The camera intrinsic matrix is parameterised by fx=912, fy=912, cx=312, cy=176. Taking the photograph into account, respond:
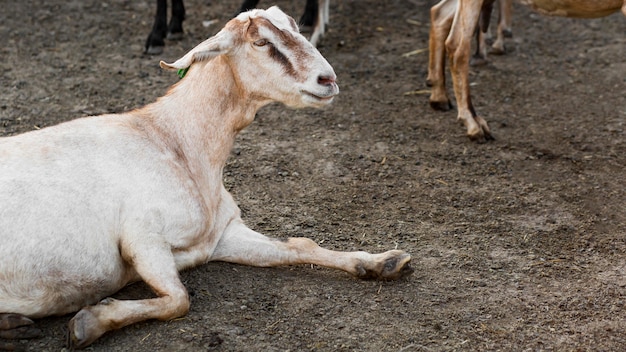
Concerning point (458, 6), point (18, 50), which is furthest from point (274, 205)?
point (18, 50)

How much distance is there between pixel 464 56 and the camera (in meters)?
7.17

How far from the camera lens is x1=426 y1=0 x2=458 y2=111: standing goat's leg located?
7.63m

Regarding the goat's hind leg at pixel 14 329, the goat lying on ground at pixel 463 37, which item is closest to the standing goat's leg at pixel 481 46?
the goat lying on ground at pixel 463 37

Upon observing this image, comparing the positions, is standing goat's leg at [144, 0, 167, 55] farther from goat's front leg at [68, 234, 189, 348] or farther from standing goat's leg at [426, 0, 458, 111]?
goat's front leg at [68, 234, 189, 348]

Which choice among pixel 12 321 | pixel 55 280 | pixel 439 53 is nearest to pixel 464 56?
pixel 439 53

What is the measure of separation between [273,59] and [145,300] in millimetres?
1342

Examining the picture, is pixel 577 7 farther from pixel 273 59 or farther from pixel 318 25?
pixel 273 59

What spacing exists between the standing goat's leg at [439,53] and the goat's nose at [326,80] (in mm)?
3230

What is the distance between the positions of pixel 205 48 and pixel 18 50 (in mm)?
4612

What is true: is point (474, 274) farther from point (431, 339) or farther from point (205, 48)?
point (205, 48)

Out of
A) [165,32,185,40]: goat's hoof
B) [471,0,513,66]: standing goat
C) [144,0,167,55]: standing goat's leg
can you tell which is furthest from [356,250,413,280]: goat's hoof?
[165,32,185,40]: goat's hoof

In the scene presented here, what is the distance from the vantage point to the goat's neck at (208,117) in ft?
15.3

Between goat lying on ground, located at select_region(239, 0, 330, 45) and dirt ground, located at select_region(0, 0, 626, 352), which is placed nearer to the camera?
dirt ground, located at select_region(0, 0, 626, 352)

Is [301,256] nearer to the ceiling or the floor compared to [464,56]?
nearer to the ceiling
